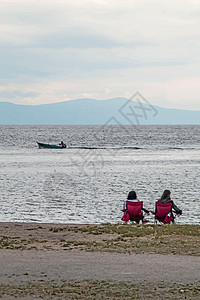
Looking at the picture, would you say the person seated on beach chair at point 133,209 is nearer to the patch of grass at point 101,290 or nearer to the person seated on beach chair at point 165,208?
the person seated on beach chair at point 165,208

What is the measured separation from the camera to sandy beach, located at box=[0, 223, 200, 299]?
7.37m

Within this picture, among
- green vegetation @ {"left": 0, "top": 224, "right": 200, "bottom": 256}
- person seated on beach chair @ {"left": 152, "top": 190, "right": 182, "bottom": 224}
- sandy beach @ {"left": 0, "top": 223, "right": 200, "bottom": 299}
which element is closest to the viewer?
sandy beach @ {"left": 0, "top": 223, "right": 200, "bottom": 299}

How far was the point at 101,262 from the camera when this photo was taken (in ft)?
30.0

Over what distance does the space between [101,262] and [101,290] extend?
5.70 ft

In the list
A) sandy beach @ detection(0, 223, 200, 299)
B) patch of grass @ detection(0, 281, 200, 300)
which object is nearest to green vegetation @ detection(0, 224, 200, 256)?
sandy beach @ detection(0, 223, 200, 299)

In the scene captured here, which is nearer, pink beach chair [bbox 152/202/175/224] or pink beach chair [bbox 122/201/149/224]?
pink beach chair [bbox 152/202/175/224]

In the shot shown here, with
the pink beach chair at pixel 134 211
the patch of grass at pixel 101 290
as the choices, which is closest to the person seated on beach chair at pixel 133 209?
the pink beach chair at pixel 134 211

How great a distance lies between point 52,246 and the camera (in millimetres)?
10797

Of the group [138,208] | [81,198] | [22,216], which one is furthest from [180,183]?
[138,208]

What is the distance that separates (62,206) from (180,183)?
38.6ft

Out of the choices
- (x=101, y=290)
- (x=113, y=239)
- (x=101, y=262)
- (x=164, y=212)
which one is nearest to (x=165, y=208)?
(x=164, y=212)

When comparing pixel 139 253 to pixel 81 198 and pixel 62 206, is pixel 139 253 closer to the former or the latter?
pixel 62 206

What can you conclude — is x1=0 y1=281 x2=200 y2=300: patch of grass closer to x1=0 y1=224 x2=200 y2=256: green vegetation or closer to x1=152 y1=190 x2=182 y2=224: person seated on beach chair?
x1=0 y1=224 x2=200 y2=256: green vegetation

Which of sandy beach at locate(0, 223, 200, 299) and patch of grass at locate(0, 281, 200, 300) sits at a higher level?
patch of grass at locate(0, 281, 200, 300)
